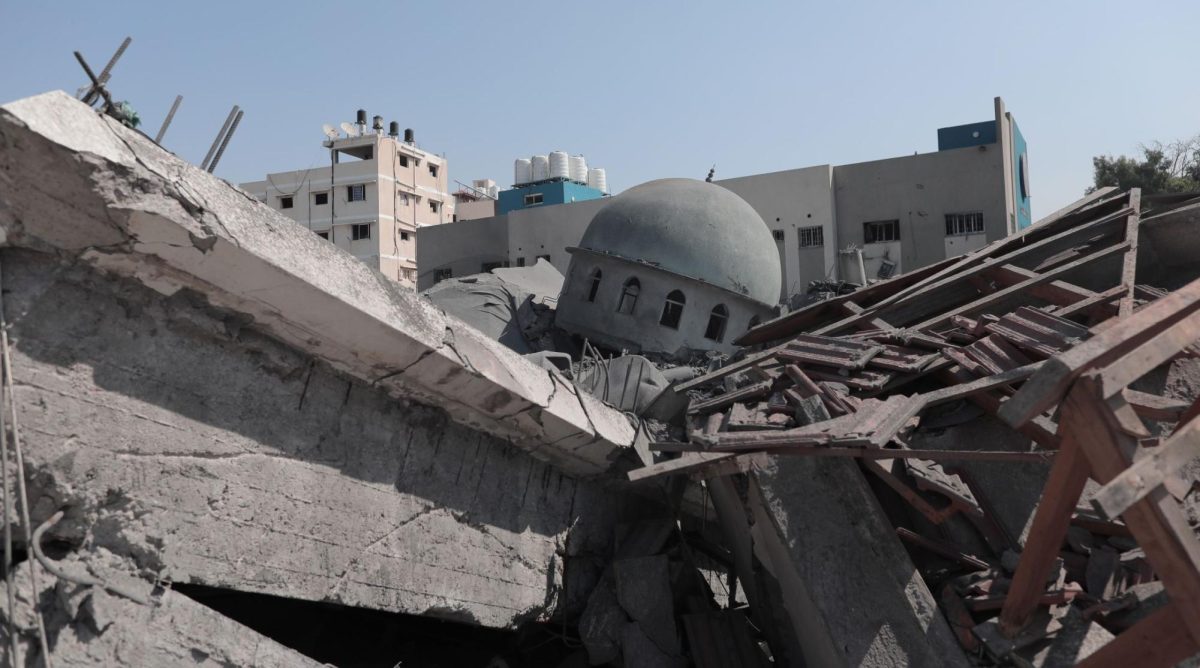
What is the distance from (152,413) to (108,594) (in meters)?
0.69

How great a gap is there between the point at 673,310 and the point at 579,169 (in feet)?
74.3

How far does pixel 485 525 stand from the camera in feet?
18.0

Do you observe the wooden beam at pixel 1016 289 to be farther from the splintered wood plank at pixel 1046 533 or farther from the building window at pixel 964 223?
the building window at pixel 964 223

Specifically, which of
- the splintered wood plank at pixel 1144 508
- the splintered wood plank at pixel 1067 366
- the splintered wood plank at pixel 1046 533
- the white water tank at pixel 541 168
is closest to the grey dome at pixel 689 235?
the splintered wood plank at pixel 1046 533

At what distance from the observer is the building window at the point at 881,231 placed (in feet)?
90.2

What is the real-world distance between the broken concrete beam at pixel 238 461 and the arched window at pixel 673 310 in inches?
397

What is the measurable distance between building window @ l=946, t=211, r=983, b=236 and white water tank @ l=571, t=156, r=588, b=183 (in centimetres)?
1505

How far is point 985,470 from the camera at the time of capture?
5.38m

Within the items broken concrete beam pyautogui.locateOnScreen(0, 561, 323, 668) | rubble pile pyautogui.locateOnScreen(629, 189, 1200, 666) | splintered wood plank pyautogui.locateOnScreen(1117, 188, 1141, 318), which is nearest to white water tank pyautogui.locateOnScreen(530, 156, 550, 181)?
splintered wood plank pyautogui.locateOnScreen(1117, 188, 1141, 318)

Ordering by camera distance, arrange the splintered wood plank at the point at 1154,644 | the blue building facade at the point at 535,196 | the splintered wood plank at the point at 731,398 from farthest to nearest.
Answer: the blue building facade at the point at 535,196, the splintered wood plank at the point at 731,398, the splintered wood plank at the point at 1154,644

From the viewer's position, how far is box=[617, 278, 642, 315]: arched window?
1573 cm

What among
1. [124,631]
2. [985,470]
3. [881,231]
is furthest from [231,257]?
[881,231]

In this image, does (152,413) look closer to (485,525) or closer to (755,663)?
(485,525)

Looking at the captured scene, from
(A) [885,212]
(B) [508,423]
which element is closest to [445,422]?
(B) [508,423]
